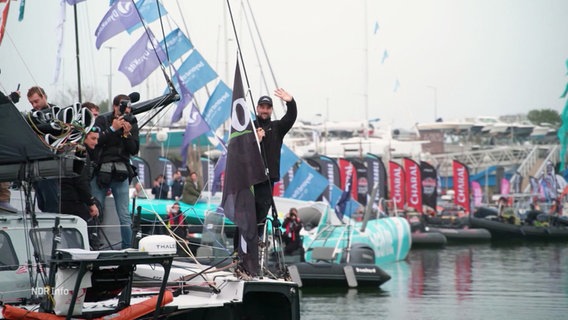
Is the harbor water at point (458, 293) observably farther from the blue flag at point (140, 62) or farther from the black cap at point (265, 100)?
the black cap at point (265, 100)

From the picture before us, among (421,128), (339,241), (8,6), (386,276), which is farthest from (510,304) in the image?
(421,128)

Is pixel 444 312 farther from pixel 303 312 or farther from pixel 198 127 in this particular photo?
pixel 198 127

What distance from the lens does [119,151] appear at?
46.2 feet

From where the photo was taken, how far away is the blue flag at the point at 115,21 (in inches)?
999

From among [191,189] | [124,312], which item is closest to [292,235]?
[191,189]

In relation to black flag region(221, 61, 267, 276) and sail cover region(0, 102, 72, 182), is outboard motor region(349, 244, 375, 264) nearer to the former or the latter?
black flag region(221, 61, 267, 276)

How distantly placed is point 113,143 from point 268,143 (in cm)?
210

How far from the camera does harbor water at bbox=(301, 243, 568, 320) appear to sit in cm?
2091

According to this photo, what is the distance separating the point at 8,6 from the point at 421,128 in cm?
10930

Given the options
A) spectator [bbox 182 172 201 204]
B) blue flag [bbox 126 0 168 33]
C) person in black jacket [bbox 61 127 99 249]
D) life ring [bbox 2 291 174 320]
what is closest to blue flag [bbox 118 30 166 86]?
blue flag [bbox 126 0 168 33]

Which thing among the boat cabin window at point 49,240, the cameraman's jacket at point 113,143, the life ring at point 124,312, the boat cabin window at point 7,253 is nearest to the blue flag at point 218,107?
the cameraman's jacket at point 113,143

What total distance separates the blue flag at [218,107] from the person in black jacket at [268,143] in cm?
1775

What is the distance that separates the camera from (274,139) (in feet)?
44.6

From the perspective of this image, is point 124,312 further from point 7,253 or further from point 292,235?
point 292,235
